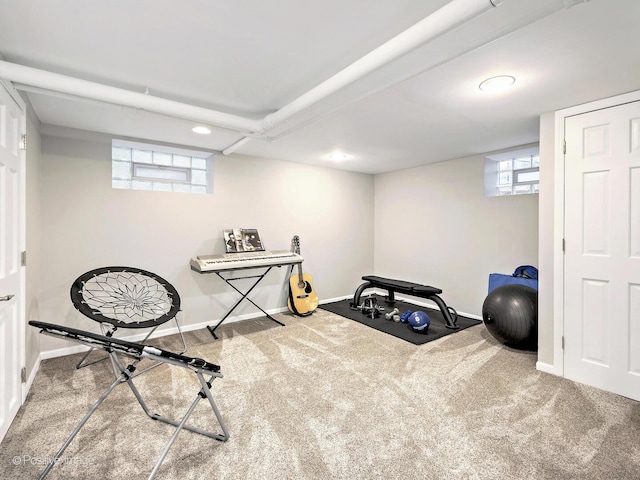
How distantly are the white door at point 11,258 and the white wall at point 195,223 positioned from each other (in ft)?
3.27

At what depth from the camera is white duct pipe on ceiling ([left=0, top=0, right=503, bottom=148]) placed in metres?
1.24

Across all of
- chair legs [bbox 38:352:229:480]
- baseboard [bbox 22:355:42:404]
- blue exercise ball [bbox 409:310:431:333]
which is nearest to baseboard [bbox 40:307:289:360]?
baseboard [bbox 22:355:42:404]

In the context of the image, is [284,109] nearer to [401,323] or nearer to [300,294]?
[300,294]

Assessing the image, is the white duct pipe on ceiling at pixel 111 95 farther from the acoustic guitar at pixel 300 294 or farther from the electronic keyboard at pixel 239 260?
the acoustic guitar at pixel 300 294

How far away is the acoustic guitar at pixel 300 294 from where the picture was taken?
14.5ft

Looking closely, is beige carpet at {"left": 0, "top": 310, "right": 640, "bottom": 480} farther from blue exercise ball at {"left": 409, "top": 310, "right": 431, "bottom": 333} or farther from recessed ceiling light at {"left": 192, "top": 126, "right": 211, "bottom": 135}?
recessed ceiling light at {"left": 192, "top": 126, "right": 211, "bottom": 135}

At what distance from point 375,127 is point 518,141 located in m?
1.82

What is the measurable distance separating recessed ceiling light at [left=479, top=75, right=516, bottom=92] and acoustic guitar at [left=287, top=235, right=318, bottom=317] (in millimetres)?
3053

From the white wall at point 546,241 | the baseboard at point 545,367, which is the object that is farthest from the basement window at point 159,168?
the baseboard at point 545,367

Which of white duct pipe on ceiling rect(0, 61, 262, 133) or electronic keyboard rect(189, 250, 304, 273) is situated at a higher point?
white duct pipe on ceiling rect(0, 61, 262, 133)

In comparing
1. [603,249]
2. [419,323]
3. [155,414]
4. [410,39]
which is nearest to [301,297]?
[419,323]

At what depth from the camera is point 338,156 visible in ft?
14.1

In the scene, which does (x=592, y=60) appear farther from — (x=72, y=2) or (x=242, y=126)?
(x=72, y=2)

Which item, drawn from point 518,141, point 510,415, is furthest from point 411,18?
point 518,141
